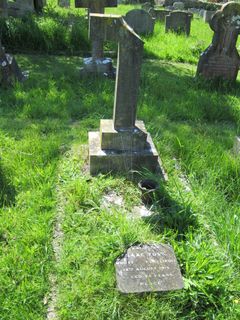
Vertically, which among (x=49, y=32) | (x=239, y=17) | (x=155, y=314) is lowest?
(x=155, y=314)

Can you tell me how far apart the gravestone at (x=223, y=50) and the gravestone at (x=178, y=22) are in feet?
13.9

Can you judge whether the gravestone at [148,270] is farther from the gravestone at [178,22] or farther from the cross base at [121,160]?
the gravestone at [178,22]

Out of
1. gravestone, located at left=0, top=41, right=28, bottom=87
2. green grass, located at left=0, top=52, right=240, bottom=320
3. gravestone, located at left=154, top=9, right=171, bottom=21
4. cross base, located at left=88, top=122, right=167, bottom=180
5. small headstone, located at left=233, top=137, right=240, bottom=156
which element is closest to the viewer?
green grass, located at left=0, top=52, right=240, bottom=320

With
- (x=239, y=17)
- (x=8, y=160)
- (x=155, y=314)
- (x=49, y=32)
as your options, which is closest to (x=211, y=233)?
(x=155, y=314)

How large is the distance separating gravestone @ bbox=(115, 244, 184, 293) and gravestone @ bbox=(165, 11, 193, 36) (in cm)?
897

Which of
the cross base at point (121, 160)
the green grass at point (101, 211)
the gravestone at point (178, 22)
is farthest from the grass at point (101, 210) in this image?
the gravestone at point (178, 22)

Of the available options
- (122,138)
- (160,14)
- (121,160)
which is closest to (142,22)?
(160,14)

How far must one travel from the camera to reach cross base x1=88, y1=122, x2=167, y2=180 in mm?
3680

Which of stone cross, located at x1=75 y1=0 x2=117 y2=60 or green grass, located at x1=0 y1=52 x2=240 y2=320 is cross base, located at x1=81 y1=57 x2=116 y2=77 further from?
green grass, located at x1=0 y1=52 x2=240 y2=320

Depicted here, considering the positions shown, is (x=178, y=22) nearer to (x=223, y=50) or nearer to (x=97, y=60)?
(x=223, y=50)

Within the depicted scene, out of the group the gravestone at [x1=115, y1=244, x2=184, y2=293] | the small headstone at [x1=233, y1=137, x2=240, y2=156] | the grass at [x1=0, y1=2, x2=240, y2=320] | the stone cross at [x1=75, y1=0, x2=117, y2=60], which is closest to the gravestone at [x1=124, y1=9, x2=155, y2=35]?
the stone cross at [x1=75, y1=0, x2=117, y2=60]

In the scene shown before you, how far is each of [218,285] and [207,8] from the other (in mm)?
16788

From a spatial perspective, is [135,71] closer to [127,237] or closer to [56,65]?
[127,237]

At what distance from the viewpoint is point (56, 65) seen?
7.24m
